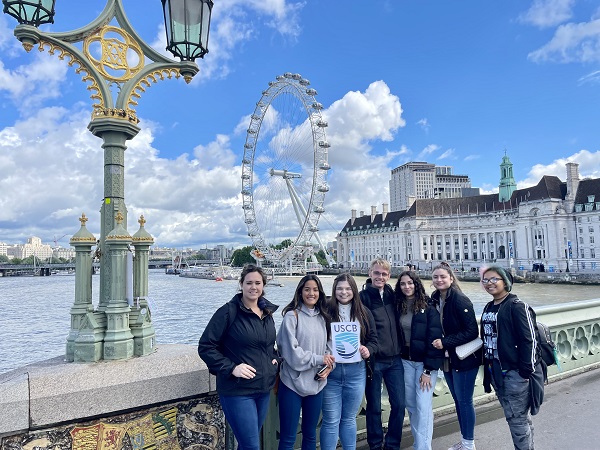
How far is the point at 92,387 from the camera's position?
9.21ft

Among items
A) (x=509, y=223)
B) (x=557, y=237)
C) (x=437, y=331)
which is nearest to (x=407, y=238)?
(x=509, y=223)

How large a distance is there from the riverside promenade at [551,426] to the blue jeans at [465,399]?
274mm

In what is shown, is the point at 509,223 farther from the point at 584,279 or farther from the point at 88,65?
the point at 88,65

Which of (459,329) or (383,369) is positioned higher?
Result: (459,329)

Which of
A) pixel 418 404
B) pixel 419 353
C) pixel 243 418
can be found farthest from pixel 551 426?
pixel 243 418

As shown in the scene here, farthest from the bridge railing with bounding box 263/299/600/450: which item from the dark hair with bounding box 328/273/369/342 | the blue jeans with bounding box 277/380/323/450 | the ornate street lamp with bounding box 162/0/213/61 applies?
the ornate street lamp with bounding box 162/0/213/61

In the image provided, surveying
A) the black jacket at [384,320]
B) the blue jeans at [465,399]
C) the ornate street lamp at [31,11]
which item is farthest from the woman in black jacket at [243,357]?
the ornate street lamp at [31,11]

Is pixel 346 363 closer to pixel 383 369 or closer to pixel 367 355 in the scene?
pixel 367 355

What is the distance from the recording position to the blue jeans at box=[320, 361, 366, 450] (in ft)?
11.7

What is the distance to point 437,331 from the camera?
3871 mm

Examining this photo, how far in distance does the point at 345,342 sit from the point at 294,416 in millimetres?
653

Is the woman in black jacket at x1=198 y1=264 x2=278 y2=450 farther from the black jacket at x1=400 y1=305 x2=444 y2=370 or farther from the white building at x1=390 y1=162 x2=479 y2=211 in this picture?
the white building at x1=390 y1=162 x2=479 y2=211

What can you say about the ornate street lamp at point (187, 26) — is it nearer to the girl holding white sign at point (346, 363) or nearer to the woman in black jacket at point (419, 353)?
the girl holding white sign at point (346, 363)

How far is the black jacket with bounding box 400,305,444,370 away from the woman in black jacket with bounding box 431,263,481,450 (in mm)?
59
